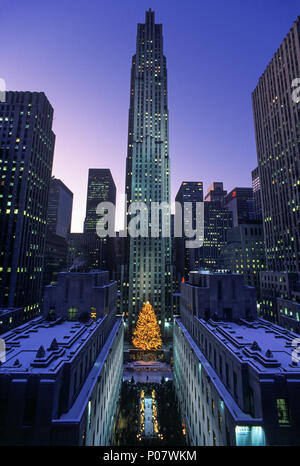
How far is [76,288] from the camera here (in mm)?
42500

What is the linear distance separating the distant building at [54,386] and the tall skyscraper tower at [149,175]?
64448 millimetres

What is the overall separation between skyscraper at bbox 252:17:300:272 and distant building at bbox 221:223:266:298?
3448 cm

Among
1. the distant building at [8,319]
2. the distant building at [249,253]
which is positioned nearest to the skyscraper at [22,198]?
the distant building at [8,319]

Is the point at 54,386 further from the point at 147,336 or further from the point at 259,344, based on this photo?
the point at 147,336

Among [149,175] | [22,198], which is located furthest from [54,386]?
[149,175]

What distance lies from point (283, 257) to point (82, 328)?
9586 centimetres

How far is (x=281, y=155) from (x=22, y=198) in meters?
123

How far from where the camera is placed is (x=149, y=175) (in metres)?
115

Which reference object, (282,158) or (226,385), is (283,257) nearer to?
(282,158)

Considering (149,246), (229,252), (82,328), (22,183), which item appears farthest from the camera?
(229,252)

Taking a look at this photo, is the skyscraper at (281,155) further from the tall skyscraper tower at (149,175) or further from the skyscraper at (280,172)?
the tall skyscraper tower at (149,175)

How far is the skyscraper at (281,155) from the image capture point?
93125 mm

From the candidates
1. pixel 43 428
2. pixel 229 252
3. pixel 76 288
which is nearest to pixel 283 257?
pixel 229 252

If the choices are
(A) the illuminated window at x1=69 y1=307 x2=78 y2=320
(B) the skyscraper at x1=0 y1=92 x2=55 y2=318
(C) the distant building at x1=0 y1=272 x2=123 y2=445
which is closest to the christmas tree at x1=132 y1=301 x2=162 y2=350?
(C) the distant building at x1=0 y1=272 x2=123 y2=445
